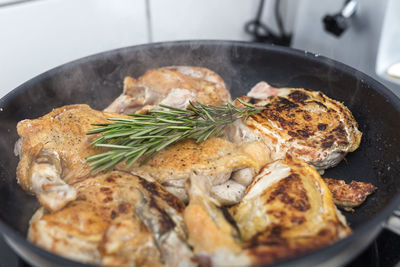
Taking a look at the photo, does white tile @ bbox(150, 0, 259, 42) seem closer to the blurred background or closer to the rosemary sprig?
the blurred background

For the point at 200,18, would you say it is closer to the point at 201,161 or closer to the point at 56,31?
the point at 56,31

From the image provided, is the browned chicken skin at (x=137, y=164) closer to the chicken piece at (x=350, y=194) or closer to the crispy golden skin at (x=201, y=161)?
the crispy golden skin at (x=201, y=161)

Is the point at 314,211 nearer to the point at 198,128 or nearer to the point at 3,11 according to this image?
the point at 198,128

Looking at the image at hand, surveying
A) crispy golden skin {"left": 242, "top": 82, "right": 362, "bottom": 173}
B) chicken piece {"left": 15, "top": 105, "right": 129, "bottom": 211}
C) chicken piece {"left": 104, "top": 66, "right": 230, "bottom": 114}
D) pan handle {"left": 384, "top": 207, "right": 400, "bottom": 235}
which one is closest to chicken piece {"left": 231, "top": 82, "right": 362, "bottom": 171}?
crispy golden skin {"left": 242, "top": 82, "right": 362, "bottom": 173}

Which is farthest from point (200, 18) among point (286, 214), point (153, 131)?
point (286, 214)

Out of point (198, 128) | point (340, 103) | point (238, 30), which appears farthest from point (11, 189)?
point (238, 30)

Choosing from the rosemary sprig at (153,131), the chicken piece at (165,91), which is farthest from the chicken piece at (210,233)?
the chicken piece at (165,91)

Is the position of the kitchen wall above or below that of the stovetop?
above
